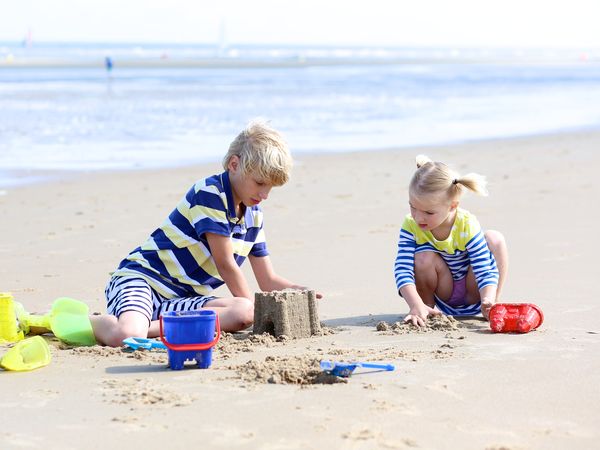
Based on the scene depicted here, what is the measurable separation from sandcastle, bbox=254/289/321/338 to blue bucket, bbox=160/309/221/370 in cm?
60

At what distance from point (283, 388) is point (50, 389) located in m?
0.86

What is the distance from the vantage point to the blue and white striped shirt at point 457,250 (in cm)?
469

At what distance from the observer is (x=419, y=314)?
15.1ft

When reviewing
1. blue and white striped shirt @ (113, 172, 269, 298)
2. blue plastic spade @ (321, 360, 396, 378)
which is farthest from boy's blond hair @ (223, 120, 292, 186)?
blue plastic spade @ (321, 360, 396, 378)

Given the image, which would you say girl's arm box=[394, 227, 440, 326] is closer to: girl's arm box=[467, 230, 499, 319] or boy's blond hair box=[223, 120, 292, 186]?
girl's arm box=[467, 230, 499, 319]

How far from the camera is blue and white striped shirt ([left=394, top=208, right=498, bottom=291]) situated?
4.69 meters

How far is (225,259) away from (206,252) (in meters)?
0.19

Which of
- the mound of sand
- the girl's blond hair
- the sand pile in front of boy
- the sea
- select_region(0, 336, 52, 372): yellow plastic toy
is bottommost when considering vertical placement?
the mound of sand

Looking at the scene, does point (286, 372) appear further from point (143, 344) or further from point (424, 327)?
point (424, 327)

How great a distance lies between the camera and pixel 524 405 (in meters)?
3.23

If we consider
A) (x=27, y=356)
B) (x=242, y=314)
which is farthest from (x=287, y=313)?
(x=27, y=356)

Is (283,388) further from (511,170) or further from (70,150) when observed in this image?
(70,150)

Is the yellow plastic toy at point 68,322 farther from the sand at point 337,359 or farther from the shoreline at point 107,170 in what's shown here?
the shoreline at point 107,170

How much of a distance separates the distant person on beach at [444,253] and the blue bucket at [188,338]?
3.93ft
